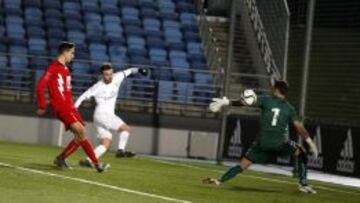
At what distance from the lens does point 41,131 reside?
81.5 feet

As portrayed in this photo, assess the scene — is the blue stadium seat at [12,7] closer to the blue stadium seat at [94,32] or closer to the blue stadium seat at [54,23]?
the blue stadium seat at [54,23]

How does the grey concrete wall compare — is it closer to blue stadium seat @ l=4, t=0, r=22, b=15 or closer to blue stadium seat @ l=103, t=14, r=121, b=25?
blue stadium seat @ l=4, t=0, r=22, b=15

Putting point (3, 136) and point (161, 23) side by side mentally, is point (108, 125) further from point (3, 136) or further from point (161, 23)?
point (161, 23)

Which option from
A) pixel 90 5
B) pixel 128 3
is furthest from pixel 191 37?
pixel 90 5

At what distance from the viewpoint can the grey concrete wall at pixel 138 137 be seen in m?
A: 24.7

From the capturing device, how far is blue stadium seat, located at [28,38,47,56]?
90.2 feet

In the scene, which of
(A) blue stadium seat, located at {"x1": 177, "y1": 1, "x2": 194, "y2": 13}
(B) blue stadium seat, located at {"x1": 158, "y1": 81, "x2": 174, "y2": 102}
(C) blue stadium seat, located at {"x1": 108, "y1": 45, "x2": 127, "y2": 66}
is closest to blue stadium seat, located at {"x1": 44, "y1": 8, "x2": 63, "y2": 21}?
(C) blue stadium seat, located at {"x1": 108, "y1": 45, "x2": 127, "y2": 66}

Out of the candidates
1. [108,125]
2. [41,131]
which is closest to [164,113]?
[41,131]

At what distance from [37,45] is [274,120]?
16034 mm

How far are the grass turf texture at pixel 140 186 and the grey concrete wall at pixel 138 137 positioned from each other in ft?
23.3

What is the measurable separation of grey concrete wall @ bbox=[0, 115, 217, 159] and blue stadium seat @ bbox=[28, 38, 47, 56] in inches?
131

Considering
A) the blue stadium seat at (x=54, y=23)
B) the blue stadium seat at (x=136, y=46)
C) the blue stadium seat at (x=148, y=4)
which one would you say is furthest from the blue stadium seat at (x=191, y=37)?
the blue stadium seat at (x=54, y=23)

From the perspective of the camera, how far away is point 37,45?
28000mm

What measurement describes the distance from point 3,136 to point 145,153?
3.89 m
